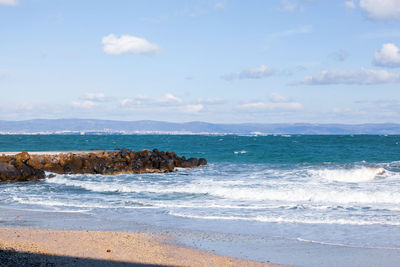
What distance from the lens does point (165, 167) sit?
95.3ft

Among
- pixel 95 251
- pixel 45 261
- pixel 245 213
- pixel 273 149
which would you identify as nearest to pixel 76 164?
pixel 245 213

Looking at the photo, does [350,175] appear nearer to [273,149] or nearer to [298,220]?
[298,220]

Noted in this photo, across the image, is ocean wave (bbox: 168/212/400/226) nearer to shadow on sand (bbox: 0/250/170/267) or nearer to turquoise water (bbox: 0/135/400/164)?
shadow on sand (bbox: 0/250/170/267)

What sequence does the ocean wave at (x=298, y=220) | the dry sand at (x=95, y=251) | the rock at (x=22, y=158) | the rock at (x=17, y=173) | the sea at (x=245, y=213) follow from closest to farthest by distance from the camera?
the dry sand at (x=95, y=251), the sea at (x=245, y=213), the ocean wave at (x=298, y=220), the rock at (x=17, y=173), the rock at (x=22, y=158)

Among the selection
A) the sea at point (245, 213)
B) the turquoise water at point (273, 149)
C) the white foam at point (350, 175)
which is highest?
the turquoise water at point (273, 149)

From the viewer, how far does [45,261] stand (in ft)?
24.7

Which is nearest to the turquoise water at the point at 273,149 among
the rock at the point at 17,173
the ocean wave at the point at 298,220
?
the rock at the point at 17,173

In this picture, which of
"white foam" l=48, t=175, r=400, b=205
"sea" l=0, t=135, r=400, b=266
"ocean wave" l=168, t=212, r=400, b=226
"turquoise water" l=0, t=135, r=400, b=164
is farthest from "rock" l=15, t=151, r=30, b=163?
"turquoise water" l=0, t=135, r=400, b=164

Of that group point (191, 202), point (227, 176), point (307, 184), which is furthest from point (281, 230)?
point (227, 176)

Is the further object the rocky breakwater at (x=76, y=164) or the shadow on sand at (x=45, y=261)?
the rocky breakwater at (x=76, y=164)

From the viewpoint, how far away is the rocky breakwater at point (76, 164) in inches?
937

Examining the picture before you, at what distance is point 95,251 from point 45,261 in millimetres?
1104

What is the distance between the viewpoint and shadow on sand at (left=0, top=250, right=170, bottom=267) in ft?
23.9

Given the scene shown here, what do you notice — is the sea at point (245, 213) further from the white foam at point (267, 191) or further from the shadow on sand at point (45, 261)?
the shadow on sand at point (45, 261)
